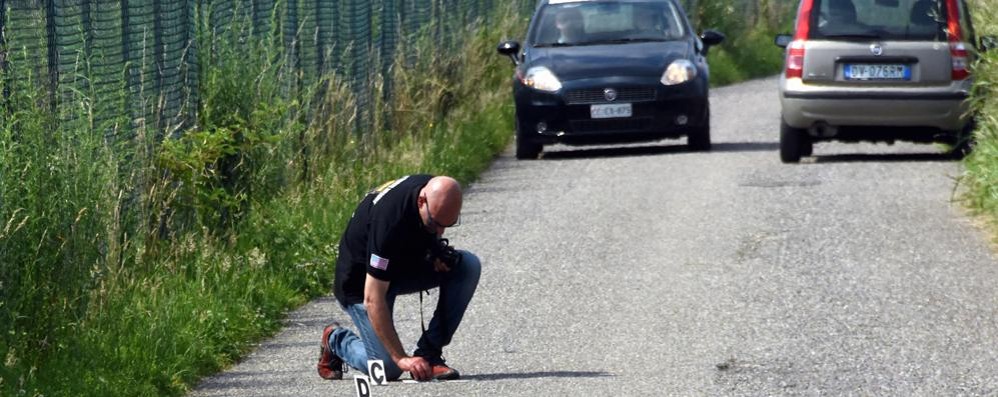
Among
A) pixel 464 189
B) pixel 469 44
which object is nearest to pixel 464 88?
pixel 469 44

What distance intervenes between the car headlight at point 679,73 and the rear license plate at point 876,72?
6.10 ft

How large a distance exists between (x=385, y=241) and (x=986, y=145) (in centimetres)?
732

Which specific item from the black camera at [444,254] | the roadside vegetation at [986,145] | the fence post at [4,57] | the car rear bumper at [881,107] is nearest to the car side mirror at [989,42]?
the roadside vegetation at [986,145]

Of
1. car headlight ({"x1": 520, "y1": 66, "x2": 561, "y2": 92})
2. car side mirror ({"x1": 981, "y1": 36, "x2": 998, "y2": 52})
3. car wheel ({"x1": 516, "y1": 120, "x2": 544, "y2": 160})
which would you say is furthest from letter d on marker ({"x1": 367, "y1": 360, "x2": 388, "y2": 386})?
car wheel ({"x1": 516, "y1": 120, "x2": 544, "y2": 160})

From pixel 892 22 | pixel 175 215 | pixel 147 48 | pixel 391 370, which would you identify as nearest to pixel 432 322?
pixel 391 370

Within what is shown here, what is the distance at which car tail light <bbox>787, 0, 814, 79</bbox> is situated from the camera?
1716 centimetres

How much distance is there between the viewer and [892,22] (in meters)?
16.9

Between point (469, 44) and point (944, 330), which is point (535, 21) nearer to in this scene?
point (469, 44)

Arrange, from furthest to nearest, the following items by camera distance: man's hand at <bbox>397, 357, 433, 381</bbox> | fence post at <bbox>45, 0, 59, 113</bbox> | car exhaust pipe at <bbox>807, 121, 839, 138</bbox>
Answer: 1. car exhaust pipe at <bbox>807, 121, 839, 138</bbox>
2. fence post at <bbox>45, 0, 59, 113</bbox>
3. man's hand at <bbox>397, 357, 433, 381</bbox>

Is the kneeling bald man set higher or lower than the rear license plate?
higher

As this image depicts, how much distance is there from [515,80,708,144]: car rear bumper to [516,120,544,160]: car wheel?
0.17 meters

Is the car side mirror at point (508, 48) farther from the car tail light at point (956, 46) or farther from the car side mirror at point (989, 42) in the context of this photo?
the car side mirror at point (989, 42)

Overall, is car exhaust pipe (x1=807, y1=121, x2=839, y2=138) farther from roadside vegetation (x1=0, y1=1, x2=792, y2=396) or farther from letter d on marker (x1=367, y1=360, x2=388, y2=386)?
letter d on marker (x1=367, y1=360, x2=388, y2=386)

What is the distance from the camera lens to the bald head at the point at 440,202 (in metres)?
8.05
